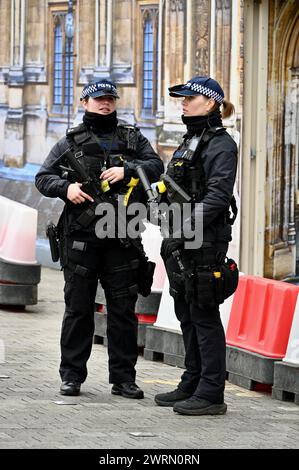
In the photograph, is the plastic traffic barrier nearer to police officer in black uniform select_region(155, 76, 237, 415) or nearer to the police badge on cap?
the police badge on cap

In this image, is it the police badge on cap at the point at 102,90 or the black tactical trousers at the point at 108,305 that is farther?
the black tactical trousers at the point at 108,305

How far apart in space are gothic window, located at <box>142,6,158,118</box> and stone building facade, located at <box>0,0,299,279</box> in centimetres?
1

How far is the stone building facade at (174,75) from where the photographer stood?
42.2 ft

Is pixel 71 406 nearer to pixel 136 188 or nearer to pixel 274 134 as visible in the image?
pixel 136 188

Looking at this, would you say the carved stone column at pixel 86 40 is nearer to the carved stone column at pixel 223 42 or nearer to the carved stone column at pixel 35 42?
the carved stone column at pixel 35 42

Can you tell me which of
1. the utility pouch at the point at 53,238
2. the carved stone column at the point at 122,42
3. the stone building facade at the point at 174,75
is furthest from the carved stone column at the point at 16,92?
the utility pouch at the point at 53,238

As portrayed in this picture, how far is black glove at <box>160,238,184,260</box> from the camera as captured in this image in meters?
8.58

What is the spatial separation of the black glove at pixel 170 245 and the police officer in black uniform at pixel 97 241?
18.2 inches

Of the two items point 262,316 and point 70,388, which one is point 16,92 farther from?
point 70,388

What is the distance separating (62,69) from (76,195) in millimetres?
8017

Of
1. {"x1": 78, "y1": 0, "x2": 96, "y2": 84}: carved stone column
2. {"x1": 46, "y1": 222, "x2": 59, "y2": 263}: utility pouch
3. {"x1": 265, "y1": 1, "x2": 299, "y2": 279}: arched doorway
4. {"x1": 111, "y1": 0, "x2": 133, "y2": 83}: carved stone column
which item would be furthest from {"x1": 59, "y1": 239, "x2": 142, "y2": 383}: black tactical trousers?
{"x1": 78, "y1": 0, "x2": 96, "y2": 84}: carved stone column

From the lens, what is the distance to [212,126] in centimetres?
865

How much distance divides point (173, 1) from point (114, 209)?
5.77 metres

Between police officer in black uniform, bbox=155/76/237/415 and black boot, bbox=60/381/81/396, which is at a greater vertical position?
police officer in black uniform, bbox=155/76/237/415
